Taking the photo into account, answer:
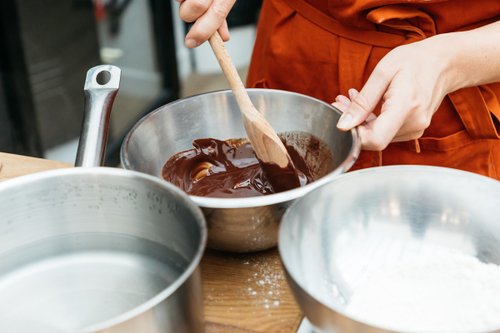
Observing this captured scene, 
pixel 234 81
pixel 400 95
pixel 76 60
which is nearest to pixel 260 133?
pixel 234 81

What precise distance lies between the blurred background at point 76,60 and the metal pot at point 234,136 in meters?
1.24

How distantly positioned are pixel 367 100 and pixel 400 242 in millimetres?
208

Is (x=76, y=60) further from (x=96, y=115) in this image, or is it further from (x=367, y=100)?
(x=367, y=100)

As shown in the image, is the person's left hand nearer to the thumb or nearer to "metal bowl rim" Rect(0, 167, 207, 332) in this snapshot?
the thumb

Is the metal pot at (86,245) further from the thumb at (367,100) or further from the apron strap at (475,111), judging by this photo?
the apron strap at (475,111)

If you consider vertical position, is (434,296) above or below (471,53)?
below

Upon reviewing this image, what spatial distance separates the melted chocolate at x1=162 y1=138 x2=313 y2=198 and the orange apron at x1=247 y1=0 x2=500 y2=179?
21cm

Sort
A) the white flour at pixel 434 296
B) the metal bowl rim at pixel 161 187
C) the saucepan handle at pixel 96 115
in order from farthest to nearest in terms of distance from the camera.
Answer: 1. the saucepan handle at pixel 96 115
2. the white flour at pixel 434 296
3. the metal bowl rim at pixel 161 187

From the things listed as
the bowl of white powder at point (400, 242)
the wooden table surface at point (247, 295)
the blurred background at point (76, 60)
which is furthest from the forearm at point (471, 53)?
the blurred background at point (76, 60)

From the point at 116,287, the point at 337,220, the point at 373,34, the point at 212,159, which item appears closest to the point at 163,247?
the point at 116,287

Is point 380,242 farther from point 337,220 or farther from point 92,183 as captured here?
point 92,183

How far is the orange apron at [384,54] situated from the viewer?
105cm

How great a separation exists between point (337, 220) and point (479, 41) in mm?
424

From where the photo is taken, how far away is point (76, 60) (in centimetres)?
238
